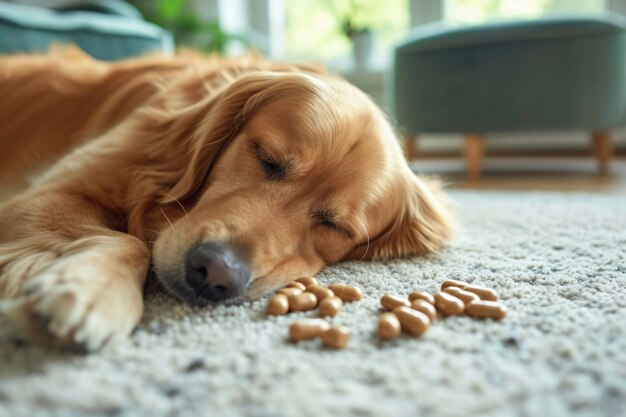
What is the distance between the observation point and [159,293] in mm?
1292

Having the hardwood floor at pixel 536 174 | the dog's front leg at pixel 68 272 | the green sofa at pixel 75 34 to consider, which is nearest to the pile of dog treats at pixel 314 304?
the dog's front leg at pixel 68 272

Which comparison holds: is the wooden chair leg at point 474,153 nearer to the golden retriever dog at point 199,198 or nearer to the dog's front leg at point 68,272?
the golden retriever dog at point 199,198

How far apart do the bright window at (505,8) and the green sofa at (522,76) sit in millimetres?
2043

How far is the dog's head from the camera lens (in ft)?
4.17

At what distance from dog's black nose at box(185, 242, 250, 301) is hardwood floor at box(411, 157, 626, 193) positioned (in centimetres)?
185

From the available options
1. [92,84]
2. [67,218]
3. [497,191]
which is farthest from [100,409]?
[497,191]

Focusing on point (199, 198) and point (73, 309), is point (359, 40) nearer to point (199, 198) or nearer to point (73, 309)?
point (199, 198)

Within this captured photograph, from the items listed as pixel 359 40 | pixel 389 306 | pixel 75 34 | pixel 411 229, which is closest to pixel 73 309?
pixel 389 306

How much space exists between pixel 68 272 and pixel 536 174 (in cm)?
411

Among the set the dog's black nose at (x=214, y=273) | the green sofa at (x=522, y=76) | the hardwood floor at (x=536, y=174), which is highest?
the green sofa at (x=522, y=76)

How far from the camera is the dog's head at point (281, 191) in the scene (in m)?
1.27

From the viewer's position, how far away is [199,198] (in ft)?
5.12

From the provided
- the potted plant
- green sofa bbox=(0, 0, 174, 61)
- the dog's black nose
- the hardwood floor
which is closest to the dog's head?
the dog's black nose

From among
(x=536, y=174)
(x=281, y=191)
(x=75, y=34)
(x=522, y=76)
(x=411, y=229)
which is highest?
(x=75, y=34)
